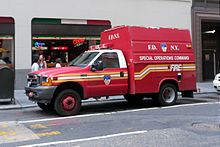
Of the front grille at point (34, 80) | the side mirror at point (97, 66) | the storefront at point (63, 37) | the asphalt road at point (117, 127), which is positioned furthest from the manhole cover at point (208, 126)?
the storefront at point (63, 37)

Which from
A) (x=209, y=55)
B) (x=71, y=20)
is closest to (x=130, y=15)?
(x=71, y=20)

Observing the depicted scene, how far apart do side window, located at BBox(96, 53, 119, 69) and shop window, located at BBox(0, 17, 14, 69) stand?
7513mm

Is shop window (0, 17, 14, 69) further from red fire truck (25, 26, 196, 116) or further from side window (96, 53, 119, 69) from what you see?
side window (96, 53, 119, 69)

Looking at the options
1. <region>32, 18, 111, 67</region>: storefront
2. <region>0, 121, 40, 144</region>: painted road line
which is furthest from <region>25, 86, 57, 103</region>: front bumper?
<region>32, 18, 111, 67</region>: storefront

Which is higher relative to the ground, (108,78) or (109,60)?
(109,60)

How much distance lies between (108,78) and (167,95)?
2613 millimetres

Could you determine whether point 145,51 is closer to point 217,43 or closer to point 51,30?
point 51,30

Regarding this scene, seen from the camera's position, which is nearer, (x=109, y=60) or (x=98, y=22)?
(x=109, y=60)

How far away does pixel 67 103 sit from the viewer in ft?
34.1

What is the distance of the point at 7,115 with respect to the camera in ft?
35.4

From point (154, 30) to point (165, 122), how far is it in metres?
4.21

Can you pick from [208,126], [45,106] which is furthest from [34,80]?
[208,126]

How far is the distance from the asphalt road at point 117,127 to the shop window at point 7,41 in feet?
19.4

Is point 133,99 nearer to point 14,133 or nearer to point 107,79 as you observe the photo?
point 107,79
